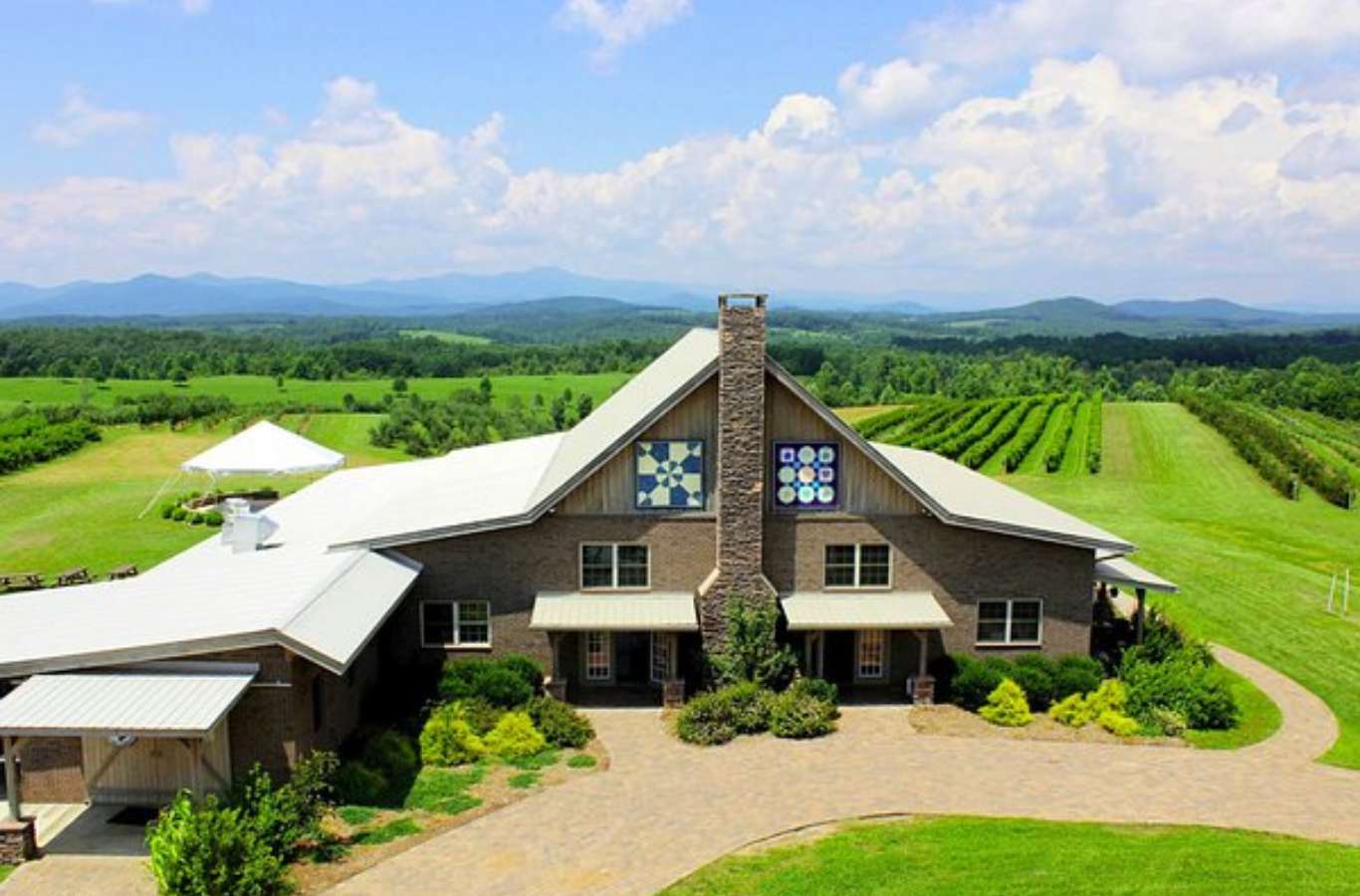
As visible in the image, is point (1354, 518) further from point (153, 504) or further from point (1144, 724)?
point (153, 504)

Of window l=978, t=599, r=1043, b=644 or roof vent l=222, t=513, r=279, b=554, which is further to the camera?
window l=978, t=599, r=1043, b=644

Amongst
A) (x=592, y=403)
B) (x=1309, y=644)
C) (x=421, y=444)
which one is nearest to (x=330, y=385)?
(x=592, y=403)

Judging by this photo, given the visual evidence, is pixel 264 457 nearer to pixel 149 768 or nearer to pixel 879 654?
pixel 149 768

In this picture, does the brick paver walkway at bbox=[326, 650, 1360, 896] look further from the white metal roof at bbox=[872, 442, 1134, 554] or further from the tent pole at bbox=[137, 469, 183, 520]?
the tent pole at bbox=[137, 469, 183, 520]

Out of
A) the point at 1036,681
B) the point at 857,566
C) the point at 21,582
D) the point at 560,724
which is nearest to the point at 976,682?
the point at 1036,681

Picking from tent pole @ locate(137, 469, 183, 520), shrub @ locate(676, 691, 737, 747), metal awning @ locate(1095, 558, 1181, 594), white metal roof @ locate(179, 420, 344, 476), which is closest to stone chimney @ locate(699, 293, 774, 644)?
shrub @ locate(676, 691, 737, 747)

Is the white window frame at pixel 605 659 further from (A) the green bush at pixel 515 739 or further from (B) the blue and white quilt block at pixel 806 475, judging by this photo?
(B) the blue and white quilt block at pixel 806 475
